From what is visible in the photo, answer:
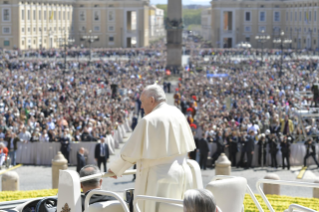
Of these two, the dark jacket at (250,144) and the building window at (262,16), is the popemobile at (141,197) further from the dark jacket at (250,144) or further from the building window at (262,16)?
the building window at (262,16)

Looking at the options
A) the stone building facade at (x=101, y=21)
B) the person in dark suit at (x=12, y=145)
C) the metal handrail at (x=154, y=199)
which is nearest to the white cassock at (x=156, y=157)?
the metal handrail at (x=154, y=199)

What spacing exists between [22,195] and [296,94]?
20462mm

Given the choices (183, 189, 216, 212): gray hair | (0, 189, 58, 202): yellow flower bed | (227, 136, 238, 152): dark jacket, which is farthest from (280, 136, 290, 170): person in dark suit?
(183, 189, 216, 212): gray hair

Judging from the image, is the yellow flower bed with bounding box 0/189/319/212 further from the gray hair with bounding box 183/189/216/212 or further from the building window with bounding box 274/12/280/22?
the building window with bounding box 274/12/280/22

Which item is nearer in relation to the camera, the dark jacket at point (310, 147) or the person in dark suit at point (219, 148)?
the dark jacket at point (310, 147)

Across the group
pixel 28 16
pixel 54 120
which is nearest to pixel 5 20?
pixel 28 16

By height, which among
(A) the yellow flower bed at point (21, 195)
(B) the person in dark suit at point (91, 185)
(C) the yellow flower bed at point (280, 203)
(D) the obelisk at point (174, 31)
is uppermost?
(D) the obelisk at point (174, 31)

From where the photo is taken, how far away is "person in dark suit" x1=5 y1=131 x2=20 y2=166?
59.6ft

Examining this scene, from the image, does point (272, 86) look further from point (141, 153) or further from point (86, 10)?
point (86, 10)

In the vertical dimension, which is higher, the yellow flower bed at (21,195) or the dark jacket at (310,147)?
the yellow flower bed at (21,195)

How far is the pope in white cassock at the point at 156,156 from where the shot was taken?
5371 mm

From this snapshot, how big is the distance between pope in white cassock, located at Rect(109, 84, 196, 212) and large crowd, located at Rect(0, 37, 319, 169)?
39.3 feet

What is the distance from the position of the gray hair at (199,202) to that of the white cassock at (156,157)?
1.27 m

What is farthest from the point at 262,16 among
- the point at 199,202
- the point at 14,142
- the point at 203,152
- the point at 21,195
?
the point at 199,202
